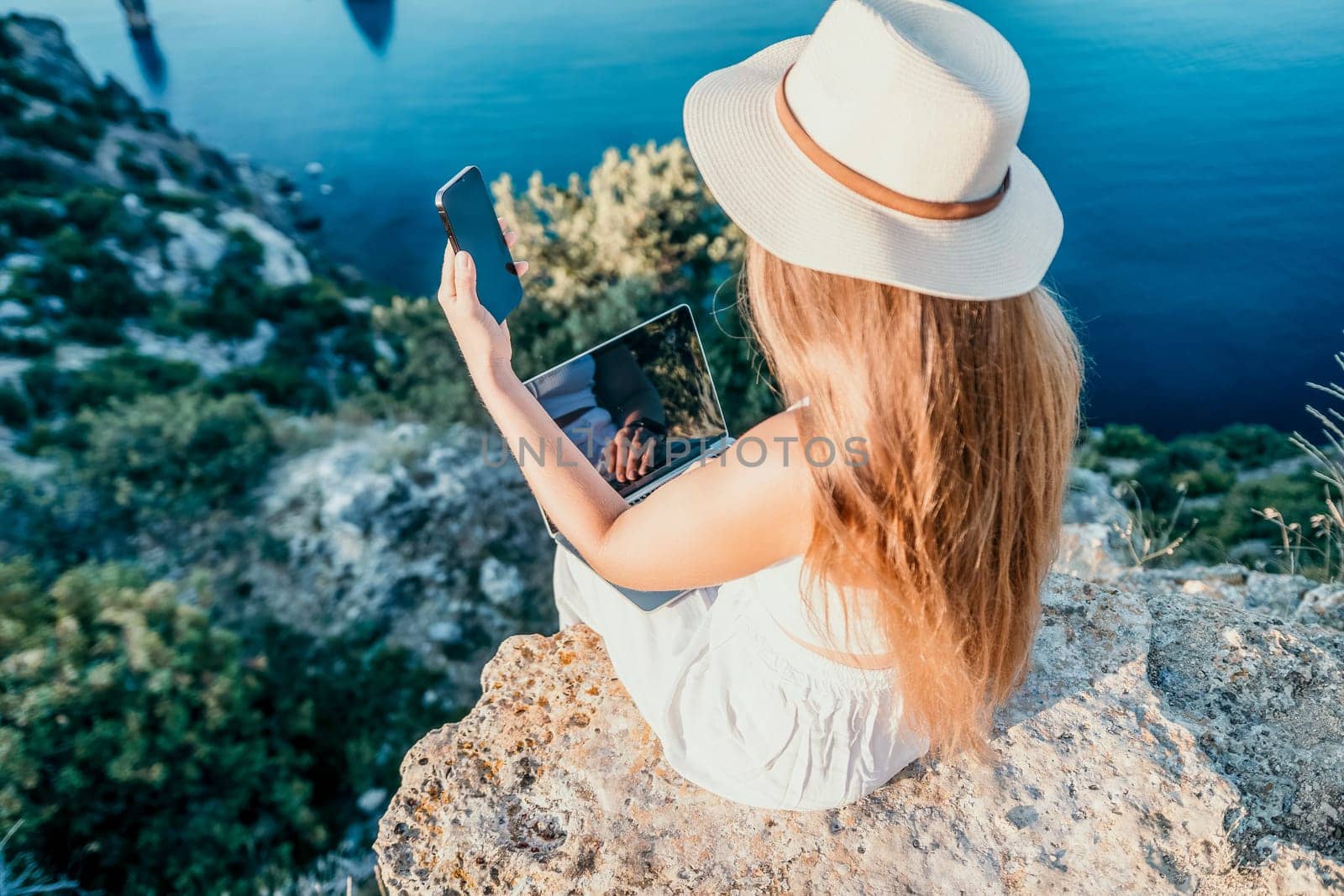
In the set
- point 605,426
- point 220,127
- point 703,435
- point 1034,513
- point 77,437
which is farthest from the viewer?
point 220,127

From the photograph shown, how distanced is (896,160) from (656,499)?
61cm

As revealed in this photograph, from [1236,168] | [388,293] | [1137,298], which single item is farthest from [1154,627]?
[388,293]

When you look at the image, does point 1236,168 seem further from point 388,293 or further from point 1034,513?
point 388,293

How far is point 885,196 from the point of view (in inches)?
38.4

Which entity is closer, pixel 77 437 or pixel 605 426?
pixel 605 426

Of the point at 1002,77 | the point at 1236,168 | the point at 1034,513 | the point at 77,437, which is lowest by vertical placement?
the point at 1236,168

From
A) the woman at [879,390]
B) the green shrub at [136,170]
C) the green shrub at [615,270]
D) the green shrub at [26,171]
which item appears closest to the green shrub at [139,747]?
the green shrub at [615,270]

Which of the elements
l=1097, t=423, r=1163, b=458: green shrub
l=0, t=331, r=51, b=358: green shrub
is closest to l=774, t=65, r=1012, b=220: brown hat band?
l=1097, t=423, r=1163, b=458: green shrub

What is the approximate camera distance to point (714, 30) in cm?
1311

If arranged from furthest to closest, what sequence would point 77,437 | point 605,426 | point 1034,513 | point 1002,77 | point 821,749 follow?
1. point 77,437
2. point 605,426
3. point 821,749
4. point 1034,513
5. point 1002,77

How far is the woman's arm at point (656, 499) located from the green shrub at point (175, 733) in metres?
4.78

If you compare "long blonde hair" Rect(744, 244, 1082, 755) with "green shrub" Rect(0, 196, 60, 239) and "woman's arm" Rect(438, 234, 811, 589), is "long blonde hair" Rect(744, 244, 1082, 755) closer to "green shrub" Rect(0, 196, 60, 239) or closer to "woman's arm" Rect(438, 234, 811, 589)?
"woman's arm" Rect(438, 234, 811, 589)

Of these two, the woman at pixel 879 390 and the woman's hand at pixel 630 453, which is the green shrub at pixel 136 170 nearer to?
A: the woman's hand at pixel 630 453

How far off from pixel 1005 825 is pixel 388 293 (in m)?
15.0
